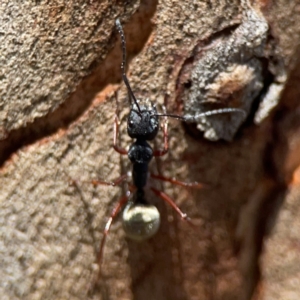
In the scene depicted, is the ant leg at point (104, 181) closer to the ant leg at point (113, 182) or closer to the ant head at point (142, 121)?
the ant leg at point (113, 182)

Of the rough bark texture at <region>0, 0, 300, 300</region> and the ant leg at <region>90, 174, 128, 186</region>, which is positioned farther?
the ant leg at <region>90, 174, 128, 186</region>

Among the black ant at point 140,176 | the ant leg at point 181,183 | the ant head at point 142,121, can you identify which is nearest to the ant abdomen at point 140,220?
the black ant at point 140,176

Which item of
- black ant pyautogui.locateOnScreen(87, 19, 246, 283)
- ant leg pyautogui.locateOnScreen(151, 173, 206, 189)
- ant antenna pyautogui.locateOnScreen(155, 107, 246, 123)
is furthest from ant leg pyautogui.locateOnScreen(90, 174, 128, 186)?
ant antenna pyautogui.locateOnScreen(155, 107, 246, 123)

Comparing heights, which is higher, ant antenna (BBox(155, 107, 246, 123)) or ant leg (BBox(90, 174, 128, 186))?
ant antenna (BBox(155, 107, 246, 123))

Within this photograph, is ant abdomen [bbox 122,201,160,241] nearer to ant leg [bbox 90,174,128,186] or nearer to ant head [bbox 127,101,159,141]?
ant leg [bbox 90,174,128,186]

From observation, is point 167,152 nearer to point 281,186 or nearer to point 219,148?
point 219,148

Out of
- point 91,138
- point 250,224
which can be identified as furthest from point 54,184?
point 250,224
